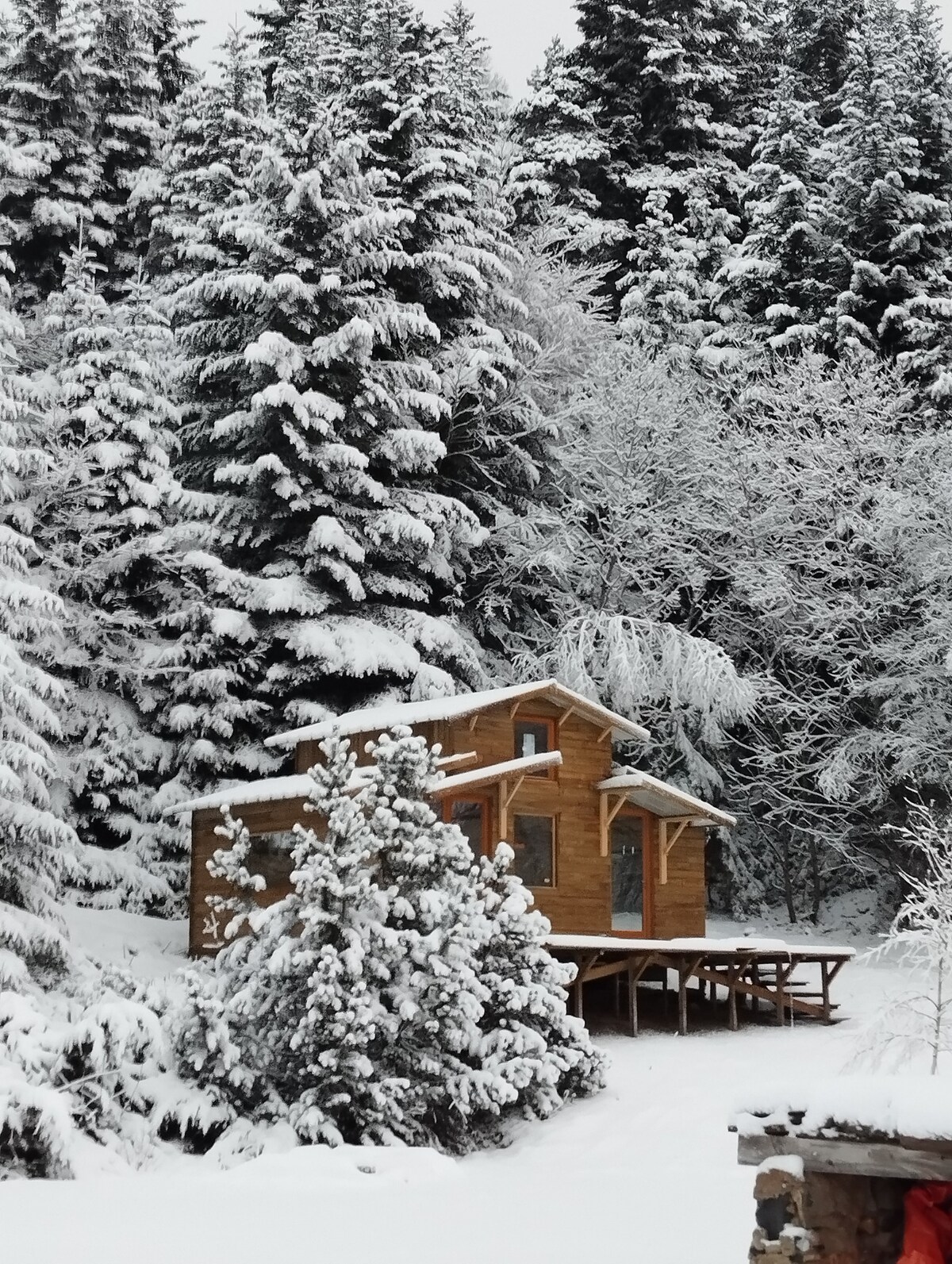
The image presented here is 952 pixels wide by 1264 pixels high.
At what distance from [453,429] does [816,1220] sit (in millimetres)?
22790

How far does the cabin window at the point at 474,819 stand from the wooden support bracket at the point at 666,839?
10.9ft

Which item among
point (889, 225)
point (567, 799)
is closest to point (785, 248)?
point (889, 225)

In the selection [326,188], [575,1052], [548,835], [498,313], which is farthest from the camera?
[498,313]

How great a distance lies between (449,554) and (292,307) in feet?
16.9

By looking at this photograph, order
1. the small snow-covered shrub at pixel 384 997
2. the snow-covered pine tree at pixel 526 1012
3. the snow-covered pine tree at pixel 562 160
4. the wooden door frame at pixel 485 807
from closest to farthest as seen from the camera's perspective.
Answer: the small snow-covered shrub at pixel 384 997 → the snow-covered pine tree at pixel 526 1012 → the wooden door frame at pixel 485 807 → the snow-covered pine tree at pixel 562 160

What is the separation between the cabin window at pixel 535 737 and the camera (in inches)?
852

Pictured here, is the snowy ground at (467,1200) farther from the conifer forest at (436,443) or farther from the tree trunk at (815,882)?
the tree trunk at (815,882)

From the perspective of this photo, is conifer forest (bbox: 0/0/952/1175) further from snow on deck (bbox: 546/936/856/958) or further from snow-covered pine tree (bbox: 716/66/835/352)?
snow on deck (bbox: 546/936/856/958)

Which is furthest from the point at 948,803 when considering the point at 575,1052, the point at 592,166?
the point at 592,166

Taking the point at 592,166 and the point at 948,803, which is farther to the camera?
the point at 592,166

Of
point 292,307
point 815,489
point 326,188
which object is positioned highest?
point 326,188

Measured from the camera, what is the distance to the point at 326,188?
26344 mm

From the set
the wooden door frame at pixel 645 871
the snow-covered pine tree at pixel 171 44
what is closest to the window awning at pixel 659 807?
the wooden door frame at pixel 645 871

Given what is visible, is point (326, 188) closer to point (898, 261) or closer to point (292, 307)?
point (292, 307)
